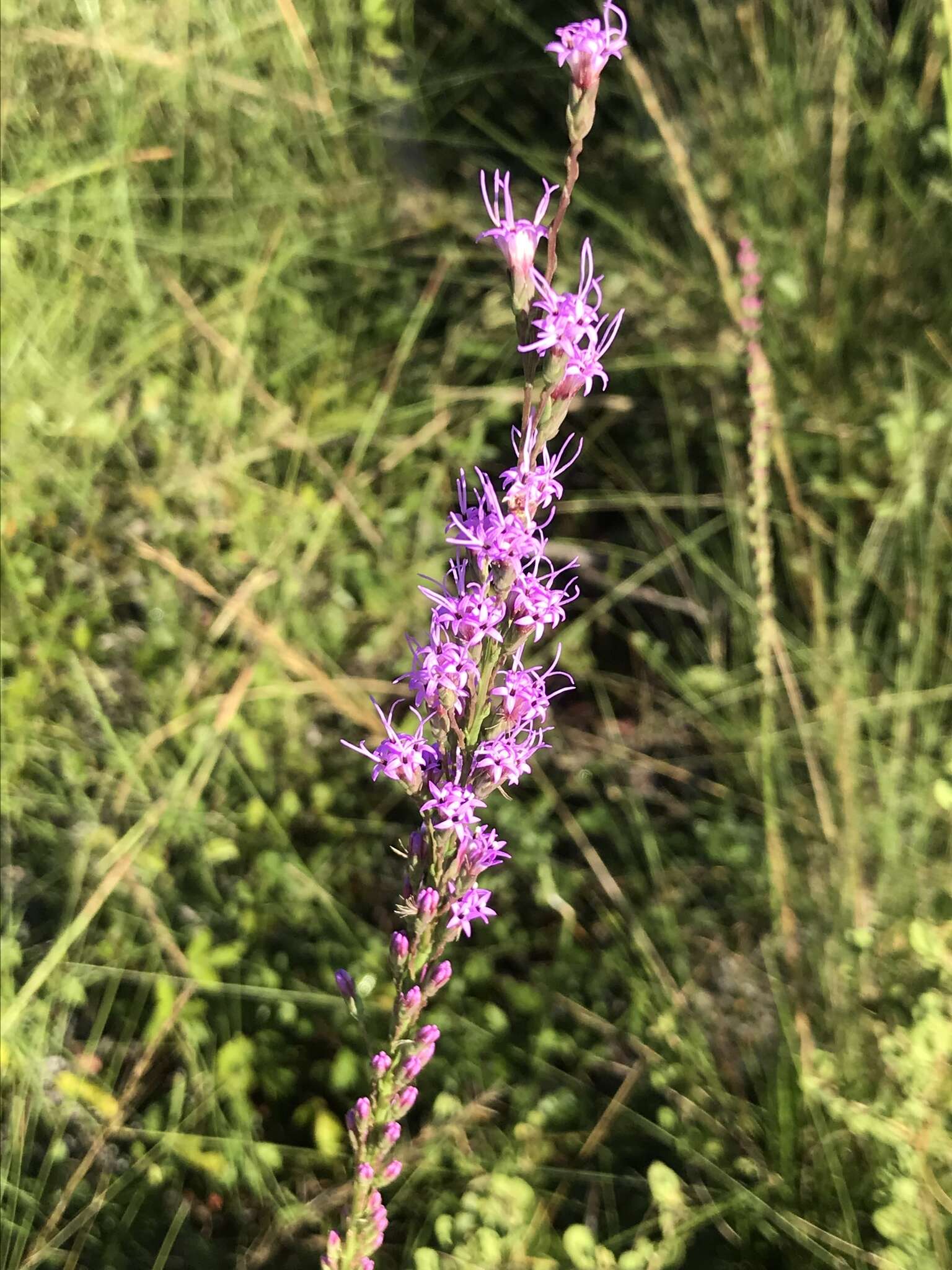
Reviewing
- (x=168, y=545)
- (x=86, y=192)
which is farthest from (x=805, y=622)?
(x=86, y=192)

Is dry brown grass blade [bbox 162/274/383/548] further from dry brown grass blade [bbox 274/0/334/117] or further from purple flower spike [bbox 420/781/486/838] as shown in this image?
purple flower spike [bbox 420/781/486/838]

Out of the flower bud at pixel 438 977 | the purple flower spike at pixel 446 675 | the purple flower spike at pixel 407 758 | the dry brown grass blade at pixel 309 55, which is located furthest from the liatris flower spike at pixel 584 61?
the dry brown grass blade at pixel 309 55

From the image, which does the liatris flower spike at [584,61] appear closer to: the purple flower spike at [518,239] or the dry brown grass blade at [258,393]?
the purple flower spike at [518,239]

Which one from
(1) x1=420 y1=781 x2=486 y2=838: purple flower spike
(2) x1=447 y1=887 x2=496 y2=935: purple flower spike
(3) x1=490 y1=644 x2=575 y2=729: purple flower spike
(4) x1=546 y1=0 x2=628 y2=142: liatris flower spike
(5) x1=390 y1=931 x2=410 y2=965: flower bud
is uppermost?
(4) x1=546 y1=0 x2=628 y2=142: liatris flower spike

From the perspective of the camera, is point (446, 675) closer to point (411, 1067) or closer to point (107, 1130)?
point (411, 1067)

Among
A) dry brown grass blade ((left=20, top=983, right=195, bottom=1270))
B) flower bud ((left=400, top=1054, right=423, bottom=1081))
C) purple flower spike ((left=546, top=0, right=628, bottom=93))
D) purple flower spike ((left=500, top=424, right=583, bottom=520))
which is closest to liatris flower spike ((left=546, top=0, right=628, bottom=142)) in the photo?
purple flower spike ((left=546, top=0, right=628, bottom=93))

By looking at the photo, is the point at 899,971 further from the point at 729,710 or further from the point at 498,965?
A: the point at 498,965

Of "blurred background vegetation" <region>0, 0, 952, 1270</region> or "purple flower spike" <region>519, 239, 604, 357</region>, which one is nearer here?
"purple flower spike" <region>519, 239, 604, 357</region>
